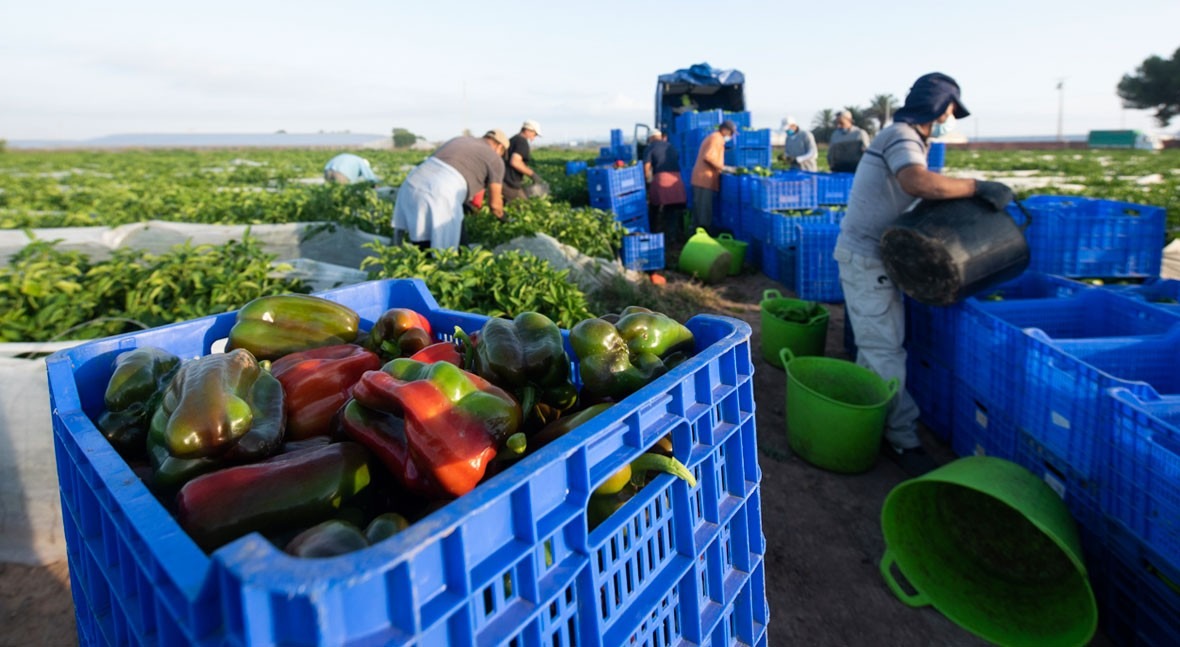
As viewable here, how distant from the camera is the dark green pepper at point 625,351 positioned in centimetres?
167

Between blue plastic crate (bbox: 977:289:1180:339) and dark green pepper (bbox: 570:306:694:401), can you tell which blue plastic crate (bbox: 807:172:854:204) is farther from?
dark green pepper (bbox: 570:306:694:401)

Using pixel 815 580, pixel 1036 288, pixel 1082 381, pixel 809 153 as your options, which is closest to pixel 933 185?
pixel 1082 381

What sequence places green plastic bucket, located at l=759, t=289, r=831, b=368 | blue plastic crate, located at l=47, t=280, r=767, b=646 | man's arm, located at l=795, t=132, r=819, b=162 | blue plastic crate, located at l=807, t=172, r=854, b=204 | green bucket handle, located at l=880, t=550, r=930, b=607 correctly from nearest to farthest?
blue plastic crate, located at l=47, t=280, r=767, b=646
green bucket handle, located at l=880, t=550, r=930, b=607
green plastic bucket, located at l=759, t=289, r=831, b=368
blue plastic crate, located at l=807, t=172, r=854, b=204
man's arm, located at l=795, t=132, r=819, b=162

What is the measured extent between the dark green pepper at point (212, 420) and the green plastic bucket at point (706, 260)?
6866 millimetres

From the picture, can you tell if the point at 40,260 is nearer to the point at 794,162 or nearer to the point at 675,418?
the point at 675,418

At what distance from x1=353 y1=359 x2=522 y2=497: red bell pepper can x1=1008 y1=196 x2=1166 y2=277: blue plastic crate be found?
4.84 metres

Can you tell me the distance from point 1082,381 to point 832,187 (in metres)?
7.21

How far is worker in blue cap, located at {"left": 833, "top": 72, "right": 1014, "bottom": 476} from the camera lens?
380 cm

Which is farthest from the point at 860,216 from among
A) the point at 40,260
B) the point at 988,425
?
the point at 40,260

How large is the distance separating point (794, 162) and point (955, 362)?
409 inches

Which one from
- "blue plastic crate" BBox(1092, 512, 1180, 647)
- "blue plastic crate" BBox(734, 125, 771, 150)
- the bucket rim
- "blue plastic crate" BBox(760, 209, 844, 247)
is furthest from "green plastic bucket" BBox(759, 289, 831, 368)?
"blue plastic crate" BBox(734, 125, 771, 150)

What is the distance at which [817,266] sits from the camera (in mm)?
7254

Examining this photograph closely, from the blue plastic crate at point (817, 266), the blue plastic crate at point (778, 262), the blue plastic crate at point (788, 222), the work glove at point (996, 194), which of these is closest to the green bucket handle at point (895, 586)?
the work glove at point (996, 194)

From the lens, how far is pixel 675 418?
1.32 meters
